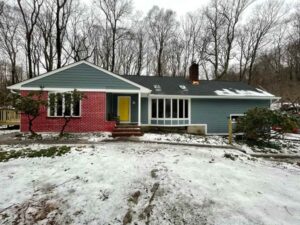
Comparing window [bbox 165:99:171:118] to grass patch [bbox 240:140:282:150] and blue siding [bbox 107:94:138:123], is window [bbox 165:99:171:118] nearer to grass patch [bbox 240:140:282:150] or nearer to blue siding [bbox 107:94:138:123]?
blue siding [bbox 107:94:138:123]

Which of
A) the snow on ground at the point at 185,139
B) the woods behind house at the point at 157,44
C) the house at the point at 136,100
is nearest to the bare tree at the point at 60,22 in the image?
the woods behind house at the point at 157,44

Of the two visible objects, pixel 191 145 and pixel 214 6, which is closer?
pixel 191 145

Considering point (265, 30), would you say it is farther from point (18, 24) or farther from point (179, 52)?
point (18, 24)

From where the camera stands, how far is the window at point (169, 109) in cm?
1297

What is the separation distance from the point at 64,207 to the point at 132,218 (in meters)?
1.29

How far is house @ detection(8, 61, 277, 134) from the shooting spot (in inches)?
414

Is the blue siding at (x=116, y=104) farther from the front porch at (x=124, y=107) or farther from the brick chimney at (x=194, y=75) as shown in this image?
the brick chimney at (x=194, y=75)

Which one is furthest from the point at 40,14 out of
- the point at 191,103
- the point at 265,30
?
the point at 265,30

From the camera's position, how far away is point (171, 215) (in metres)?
3.21

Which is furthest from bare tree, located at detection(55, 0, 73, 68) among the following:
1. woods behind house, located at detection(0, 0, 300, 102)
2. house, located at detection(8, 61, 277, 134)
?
house, located at detection(8, 61, 277, 134)

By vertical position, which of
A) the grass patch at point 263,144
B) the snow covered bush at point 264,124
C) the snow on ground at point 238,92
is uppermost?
the snow on ground at point 238,92

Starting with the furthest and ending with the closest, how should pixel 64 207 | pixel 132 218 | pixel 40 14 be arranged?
pixel 40 14 < pixel 64 207 < pixel 132 218

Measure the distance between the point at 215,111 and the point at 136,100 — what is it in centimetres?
599

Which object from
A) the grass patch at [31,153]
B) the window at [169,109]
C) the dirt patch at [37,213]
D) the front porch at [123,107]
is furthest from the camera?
the window at [169,109]
